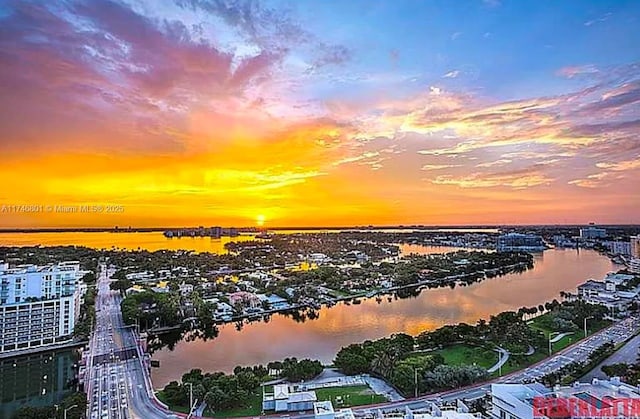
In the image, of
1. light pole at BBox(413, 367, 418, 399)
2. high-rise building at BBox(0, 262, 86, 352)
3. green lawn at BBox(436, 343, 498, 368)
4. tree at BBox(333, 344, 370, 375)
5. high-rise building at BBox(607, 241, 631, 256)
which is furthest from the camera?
high-rise building at BBox(607, 241, 631, 256)

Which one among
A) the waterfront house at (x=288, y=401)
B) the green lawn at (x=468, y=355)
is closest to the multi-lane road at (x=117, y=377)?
the waterfront house at (x=288, y=401)

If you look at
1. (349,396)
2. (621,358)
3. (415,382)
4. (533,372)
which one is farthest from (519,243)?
(349,396)

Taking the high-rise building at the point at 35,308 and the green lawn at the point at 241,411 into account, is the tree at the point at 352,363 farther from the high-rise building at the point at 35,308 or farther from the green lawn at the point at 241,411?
the high-rise building at the point at 35,308

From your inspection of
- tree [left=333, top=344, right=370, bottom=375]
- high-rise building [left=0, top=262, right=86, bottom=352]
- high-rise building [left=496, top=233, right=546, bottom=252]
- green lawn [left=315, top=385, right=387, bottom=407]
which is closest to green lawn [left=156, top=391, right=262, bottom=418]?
green lawn [left=315, top=385, right=387, bottom=407]

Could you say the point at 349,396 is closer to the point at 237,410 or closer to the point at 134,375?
the point at 237,410

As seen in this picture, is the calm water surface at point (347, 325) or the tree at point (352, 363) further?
the calm water surface at point (347, 325)

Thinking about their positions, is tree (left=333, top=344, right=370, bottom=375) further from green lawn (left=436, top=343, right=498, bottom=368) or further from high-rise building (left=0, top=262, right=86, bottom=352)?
high-rise building (left=0, top=262, right=86, bottom=352)

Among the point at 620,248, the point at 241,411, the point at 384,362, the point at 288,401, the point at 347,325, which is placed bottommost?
the point at 347,325
